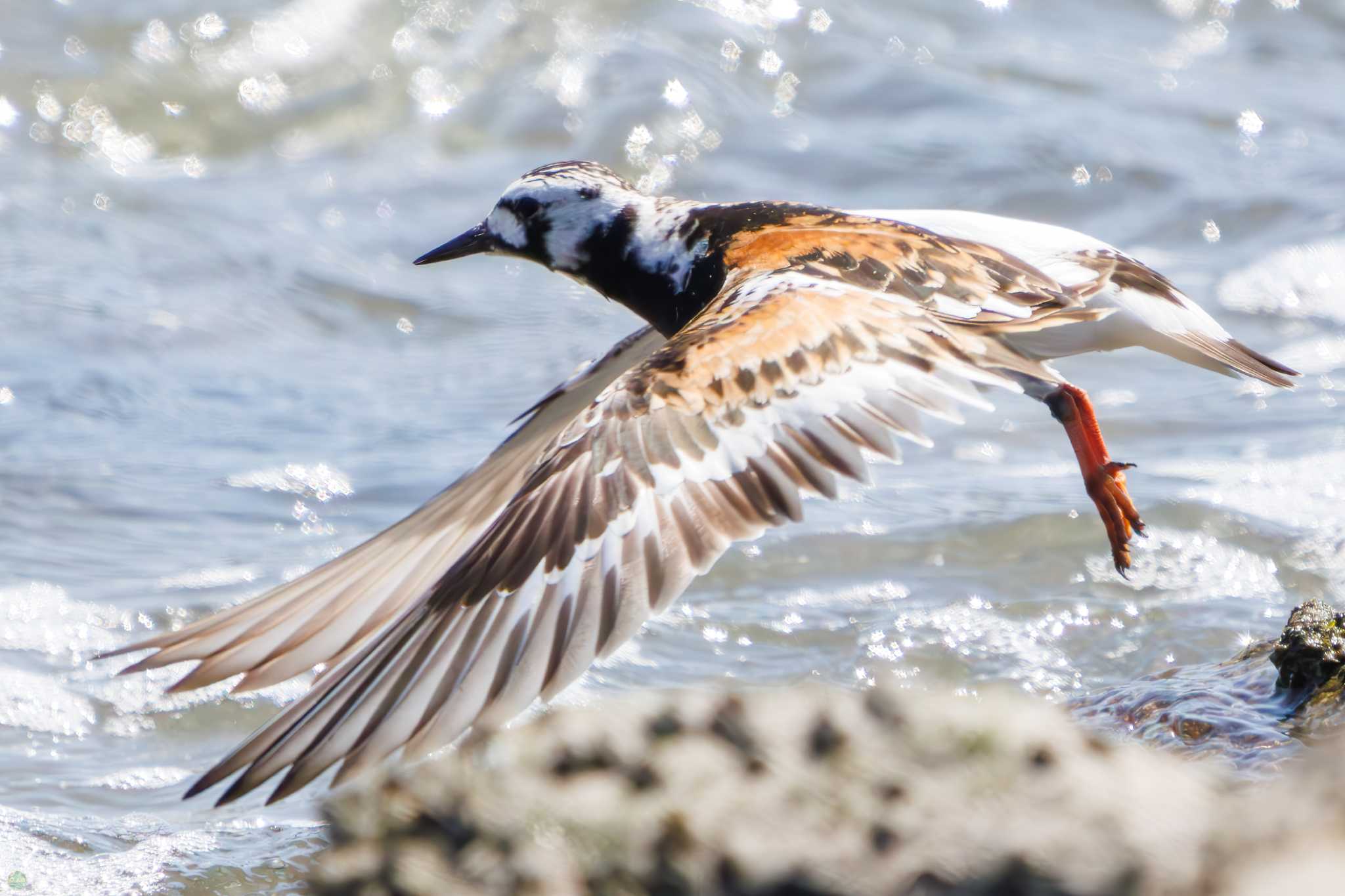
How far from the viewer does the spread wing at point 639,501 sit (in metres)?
2.13

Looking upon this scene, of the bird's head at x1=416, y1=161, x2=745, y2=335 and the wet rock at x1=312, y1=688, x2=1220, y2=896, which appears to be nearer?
the wet rock at x1=312, y1=688, x2=1220, y2=896

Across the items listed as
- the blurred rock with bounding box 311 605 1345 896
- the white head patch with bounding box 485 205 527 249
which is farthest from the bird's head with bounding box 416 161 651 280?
the blurred rock with bounding box 311 605 1345 896

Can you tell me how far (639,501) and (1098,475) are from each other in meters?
1.17

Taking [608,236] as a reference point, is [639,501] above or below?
below

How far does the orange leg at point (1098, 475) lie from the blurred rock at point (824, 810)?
1.85 m

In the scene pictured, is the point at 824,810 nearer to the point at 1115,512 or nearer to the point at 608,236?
the point at 1115,512

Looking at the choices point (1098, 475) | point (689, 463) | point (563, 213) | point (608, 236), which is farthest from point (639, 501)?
point (563, 213)

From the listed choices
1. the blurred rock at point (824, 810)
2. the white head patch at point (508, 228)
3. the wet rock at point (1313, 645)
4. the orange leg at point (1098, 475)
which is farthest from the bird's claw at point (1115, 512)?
the blurred rock at point (824, 810)

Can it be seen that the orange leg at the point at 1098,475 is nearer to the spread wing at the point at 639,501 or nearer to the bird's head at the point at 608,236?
the spread wing at the point at 639,501

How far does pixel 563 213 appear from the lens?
388cm

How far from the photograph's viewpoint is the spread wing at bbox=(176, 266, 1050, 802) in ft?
6.98

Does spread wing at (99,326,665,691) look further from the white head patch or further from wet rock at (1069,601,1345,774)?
wet rock at (1069,601,1345,774)

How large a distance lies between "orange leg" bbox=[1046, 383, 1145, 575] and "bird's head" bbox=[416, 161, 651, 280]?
3.78ft

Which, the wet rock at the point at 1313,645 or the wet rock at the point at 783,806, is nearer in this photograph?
the wet rock at the point at 783,806
